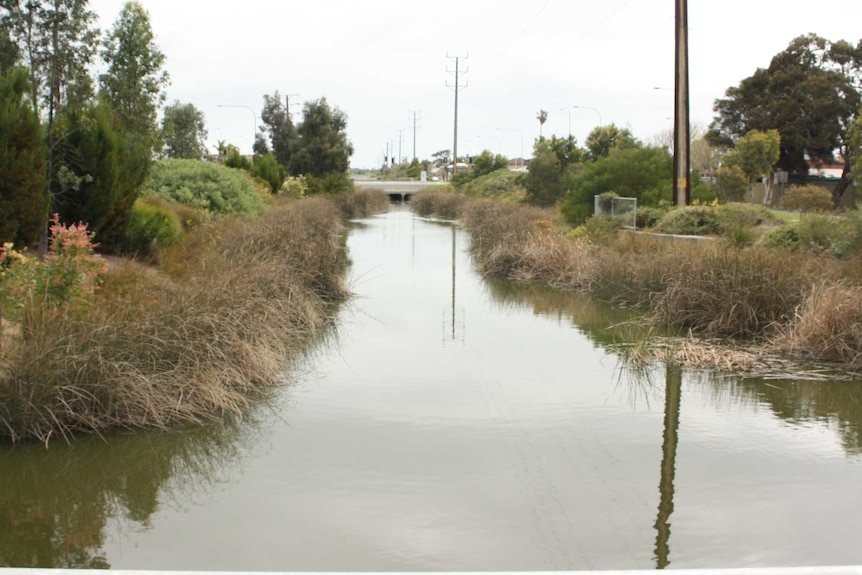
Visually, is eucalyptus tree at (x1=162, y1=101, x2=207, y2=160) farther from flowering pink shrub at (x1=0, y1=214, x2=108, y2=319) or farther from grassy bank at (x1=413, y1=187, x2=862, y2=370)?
flowering pink shrub at (x1=0, y1=214, x2=108, y2=319)

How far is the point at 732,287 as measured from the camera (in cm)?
1485

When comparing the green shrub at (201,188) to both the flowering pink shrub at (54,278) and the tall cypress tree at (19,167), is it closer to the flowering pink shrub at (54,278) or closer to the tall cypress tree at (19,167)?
the tall cypress tree at (19,167)

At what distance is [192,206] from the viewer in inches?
1025

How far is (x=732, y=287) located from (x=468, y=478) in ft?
26.5

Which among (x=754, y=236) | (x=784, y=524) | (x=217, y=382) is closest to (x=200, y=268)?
(x=217, y=382)

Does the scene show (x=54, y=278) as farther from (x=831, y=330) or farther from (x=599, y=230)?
(x=599, y=230)

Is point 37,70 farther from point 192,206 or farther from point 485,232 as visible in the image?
point 485,232

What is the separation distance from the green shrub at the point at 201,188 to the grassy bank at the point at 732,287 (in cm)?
954

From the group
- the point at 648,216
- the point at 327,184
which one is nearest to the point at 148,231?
the point at 648,216

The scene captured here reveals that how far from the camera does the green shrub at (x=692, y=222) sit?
947 inches

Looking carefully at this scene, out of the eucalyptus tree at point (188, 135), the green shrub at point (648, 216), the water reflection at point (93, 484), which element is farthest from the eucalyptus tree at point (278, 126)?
the water reflection at point (93, 484)

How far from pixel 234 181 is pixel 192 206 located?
3587 millimetres

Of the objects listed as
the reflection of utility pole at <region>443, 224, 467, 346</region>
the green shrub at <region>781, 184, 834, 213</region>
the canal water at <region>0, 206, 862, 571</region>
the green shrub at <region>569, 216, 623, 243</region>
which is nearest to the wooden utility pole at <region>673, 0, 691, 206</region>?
the green shrub at <region>569, 216, 623, 243</region>

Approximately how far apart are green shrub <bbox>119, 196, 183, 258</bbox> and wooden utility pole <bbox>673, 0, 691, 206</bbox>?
1278cm
